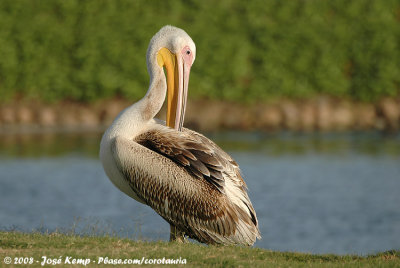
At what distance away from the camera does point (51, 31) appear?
44250mm

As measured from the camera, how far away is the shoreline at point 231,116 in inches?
1492

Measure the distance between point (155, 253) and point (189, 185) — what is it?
140 centimetres

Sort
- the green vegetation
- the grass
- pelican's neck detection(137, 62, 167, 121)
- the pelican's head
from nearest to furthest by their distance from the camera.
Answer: the grass < pelican's neck detection(137, 62, 167, 121) < the pelican's head < the green vegetation

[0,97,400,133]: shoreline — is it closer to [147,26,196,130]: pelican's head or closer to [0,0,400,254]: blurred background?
[0,0,400,254]: blurred background

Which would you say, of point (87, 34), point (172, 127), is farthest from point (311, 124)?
point (172, 127)

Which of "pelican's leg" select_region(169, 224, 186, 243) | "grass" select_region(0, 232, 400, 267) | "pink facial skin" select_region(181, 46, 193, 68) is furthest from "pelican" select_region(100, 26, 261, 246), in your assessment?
"pink facial skin" select_region(181, 46, 193, 68)

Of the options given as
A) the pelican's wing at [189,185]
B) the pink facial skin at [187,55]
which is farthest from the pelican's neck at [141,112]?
the pink facial skin at [187,55]

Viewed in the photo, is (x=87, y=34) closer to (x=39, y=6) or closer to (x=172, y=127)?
(x=39, y=6)

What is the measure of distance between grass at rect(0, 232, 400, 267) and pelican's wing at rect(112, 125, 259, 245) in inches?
16.1

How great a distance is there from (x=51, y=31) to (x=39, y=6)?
438 cm

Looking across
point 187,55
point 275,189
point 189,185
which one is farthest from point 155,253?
point 275,189

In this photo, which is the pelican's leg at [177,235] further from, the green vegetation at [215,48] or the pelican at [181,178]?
the green vegetation at [215,48]

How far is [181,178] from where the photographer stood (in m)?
8.70

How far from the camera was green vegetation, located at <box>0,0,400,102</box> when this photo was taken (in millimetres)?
42188
